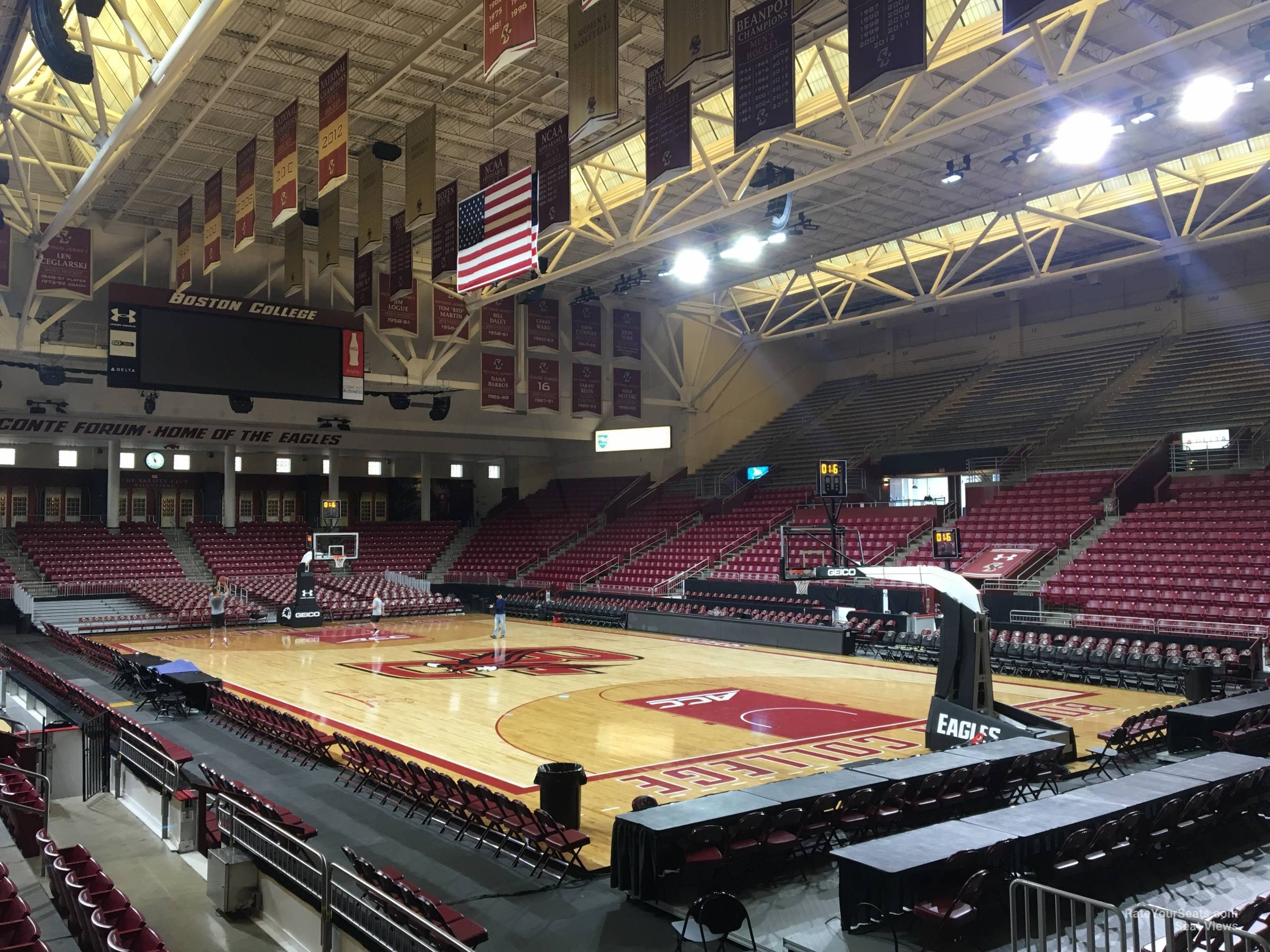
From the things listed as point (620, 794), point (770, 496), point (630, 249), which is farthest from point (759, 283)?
point (620, 794)

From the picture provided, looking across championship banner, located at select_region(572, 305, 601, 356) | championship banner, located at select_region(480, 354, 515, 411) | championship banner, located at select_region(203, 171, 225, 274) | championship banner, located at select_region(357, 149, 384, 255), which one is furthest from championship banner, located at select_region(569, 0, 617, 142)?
championship banner, located at select_region(480, 354, 515, 411)

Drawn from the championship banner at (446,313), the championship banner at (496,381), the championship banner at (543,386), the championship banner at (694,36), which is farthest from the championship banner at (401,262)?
the championship banner at (694,36)

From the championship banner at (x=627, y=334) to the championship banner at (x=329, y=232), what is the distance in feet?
47.9

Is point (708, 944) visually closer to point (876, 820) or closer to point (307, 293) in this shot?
point (876, 820)

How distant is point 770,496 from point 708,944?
27937 mm

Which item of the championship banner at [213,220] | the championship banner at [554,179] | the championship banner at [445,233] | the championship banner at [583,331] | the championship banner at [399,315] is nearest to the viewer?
the championship banner at [554,179]

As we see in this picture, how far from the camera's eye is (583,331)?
29844 millimetres

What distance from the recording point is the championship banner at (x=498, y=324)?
2697 centimetres

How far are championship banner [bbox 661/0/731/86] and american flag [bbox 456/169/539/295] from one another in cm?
506

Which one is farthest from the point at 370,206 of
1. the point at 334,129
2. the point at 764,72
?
the point at 764,72

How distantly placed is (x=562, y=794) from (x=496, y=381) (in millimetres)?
21497

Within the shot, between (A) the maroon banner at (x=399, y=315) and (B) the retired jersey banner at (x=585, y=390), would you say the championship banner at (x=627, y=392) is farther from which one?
(A) the maroon banner at (x=399, y=315)

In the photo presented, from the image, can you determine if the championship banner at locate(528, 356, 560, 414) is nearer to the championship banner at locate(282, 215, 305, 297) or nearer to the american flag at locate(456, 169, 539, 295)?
the championship banner at locate(282, 215, 305, 297)

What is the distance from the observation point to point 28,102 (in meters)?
16.8
